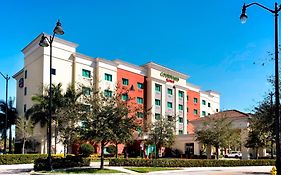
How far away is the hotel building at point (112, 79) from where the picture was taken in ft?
173

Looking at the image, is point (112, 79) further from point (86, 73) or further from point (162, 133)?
point (162, 133)

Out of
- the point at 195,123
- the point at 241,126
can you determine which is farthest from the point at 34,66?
the point at 241,126

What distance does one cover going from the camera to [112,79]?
60750 millimetres

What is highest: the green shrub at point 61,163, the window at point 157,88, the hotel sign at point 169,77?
the hotel sign at point 169,77

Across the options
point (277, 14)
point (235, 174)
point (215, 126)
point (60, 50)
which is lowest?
point (235, 174)

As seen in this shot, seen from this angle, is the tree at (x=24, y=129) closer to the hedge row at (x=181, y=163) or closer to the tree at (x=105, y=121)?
the hedge row at (x=181, y=163)

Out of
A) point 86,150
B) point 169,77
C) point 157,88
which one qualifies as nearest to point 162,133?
point 86,150

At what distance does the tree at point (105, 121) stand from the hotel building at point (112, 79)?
46.1ft

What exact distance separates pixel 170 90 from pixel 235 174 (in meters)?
47.2

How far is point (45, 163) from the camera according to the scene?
2681 centimetres

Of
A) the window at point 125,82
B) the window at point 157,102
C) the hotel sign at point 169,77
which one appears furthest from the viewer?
the hotel sign at point 169,77

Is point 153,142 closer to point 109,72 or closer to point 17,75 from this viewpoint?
point 109,72

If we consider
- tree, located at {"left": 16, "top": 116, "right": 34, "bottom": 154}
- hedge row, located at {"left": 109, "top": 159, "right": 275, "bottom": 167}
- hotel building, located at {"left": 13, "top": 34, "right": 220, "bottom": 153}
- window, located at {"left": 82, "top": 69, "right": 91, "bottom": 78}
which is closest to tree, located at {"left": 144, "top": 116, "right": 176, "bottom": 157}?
hotel building, located at {"left": 13, "top": 34, "right": 220, "bottom": 153}

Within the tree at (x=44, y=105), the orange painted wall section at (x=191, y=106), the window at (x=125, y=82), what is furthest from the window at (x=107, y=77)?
the orange painted wall section at (x=191, y=106)
